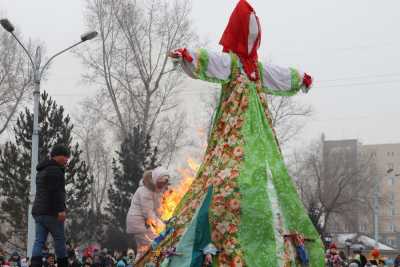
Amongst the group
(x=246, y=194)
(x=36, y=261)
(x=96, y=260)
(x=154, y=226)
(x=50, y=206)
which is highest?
(x=246, y=194)

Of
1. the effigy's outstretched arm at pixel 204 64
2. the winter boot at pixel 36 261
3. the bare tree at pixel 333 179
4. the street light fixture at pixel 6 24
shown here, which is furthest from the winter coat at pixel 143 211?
the bare tree at pixel 333 179

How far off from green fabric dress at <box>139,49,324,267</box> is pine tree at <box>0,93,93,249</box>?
642 inches

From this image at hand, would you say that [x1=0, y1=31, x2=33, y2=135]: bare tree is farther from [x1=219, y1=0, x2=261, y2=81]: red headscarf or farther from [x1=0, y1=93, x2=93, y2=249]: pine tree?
[x1=219, y1=0, x2=261, y2=81]: red headscarf

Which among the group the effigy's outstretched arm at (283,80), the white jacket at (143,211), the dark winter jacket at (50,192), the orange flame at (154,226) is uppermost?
the effigy's outstretched arm at (283,80)

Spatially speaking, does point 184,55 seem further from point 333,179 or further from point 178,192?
point 333,179

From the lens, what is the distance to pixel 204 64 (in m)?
7.24

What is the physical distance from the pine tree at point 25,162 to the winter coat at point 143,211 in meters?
14.2

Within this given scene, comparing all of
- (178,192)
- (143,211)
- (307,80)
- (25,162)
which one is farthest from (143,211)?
(25,162)

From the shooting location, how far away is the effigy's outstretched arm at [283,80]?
26.4ft

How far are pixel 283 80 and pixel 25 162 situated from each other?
1743 cm

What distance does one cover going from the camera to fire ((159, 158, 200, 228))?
847 cm

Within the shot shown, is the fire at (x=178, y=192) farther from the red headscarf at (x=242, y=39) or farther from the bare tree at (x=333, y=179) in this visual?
the bare tree at (x=333, y=179)

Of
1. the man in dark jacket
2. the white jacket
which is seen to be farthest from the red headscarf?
the man in dark jacket

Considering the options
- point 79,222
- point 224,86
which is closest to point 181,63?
point 224,86
